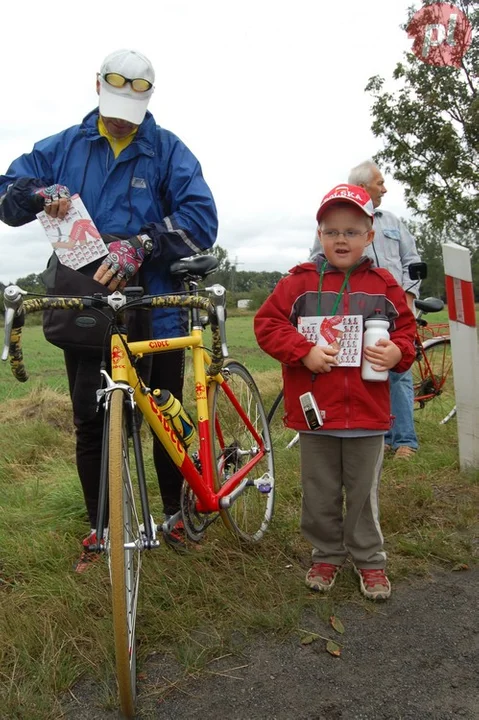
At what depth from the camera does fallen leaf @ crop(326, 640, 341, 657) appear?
8.45 ft

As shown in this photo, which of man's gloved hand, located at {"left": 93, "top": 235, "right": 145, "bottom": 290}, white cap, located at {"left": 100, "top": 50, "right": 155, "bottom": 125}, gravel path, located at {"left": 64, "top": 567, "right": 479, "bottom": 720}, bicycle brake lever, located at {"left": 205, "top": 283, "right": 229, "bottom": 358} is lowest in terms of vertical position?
gravel path, located at {"left": 64, "top": 567, "right": 479, "bottom": 720}

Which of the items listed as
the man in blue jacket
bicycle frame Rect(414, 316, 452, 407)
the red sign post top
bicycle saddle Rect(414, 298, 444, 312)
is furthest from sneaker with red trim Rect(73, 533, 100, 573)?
bicycle frame Rect(414, 316, 452, 407)

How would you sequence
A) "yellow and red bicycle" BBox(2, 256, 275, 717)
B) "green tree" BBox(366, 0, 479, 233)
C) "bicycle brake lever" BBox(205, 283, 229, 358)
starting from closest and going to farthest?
"yellow and red bicycle" BBox(2, 256, 275, 717), "bicycle brake lever" BBox(205, 283, 229, 358), "green tree" BBox(366, 0, 479, 233)

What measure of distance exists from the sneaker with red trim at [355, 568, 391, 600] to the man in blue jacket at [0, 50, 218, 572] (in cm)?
90

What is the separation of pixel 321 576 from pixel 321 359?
1.02 metres

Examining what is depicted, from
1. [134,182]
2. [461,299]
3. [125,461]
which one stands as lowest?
[125,461]

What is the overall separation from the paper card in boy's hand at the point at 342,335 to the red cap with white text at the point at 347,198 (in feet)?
1.59

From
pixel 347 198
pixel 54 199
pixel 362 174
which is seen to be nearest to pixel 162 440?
pixel 54 199

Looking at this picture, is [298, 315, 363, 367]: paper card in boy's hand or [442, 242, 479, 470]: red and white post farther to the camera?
[442, 242, 479, 470]: red and white post

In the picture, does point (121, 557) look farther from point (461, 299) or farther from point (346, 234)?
point (461, 299)

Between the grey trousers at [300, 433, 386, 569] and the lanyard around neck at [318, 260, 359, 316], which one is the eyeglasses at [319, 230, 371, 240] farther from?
→ the grey trousers at [300, 433, 386, 569]

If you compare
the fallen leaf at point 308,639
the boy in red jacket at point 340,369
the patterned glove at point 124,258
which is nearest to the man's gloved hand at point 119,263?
the patterned glove at point 124,258

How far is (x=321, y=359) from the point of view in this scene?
291 centimetres

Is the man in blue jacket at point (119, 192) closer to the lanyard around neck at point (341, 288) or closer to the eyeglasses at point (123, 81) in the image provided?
the eyeglasses at point (123, 81)
